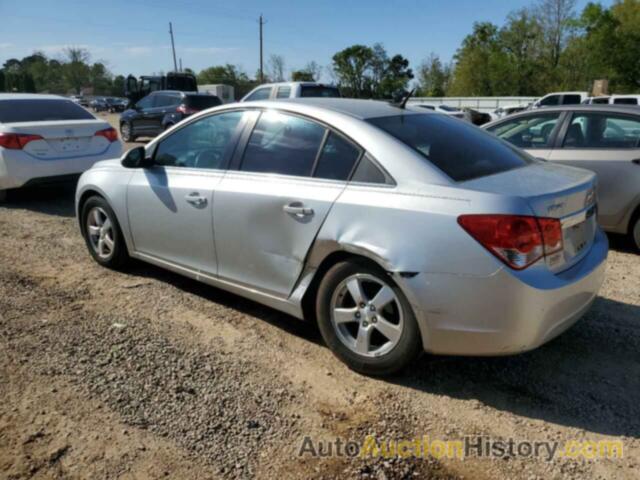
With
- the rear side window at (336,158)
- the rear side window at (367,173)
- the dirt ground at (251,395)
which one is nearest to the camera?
the dirt ground at (251,395)

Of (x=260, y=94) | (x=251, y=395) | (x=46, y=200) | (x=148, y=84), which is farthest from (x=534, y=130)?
(x=148, y=84)

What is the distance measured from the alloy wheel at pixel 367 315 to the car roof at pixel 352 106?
42.0 inches

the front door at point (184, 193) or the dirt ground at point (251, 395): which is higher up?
the front door at point (184, 193)

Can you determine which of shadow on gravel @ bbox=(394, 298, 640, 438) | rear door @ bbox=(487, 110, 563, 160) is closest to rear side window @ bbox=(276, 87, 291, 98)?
rear door @ bbox=(487, 110, 563, 160)

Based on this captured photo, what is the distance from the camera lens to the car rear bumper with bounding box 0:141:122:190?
23.4 feet

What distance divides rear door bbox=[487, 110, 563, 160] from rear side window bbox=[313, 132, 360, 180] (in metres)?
3.53

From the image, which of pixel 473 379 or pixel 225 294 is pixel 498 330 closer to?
pixel 473 379

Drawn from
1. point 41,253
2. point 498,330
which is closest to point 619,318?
point 498,330

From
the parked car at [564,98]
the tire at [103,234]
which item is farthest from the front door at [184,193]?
the parked car at [564,98]

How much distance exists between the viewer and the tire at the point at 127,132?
1727cm

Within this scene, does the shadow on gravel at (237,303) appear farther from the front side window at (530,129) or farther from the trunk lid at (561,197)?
the front side window at (530,129)

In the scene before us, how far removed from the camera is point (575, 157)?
5.68m

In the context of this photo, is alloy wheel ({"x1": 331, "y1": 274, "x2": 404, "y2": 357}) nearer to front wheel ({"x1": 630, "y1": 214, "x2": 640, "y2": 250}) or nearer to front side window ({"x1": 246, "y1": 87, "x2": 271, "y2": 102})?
front wheel ({"x1": 630, "y1": 214, "x2": 640, "y2": 250})

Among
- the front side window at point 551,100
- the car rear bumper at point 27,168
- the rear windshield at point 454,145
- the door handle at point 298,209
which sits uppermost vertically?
the rear windshield at point 454,145
